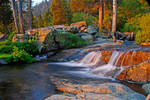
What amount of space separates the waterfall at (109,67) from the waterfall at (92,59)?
975 mm

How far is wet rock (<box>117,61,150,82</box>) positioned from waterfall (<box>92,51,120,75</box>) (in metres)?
1.58

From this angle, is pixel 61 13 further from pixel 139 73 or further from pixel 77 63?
pixel 139 73

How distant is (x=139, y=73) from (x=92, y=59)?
4.38m

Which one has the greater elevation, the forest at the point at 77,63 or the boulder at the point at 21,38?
the boulder at the point at 21,38

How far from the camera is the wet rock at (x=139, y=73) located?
20.5 feet

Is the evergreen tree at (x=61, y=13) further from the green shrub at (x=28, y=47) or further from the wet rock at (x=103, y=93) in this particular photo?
the wet rock at (x=103, y=93)

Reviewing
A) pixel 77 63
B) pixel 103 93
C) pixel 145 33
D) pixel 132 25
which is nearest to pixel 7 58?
pixel 77 63

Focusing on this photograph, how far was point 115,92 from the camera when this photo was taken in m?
4.46

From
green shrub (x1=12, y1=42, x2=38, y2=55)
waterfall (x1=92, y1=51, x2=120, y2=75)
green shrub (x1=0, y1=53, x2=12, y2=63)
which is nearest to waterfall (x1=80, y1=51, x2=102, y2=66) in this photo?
waterfall (x1=92, y1=51, x2=120, y2=75)

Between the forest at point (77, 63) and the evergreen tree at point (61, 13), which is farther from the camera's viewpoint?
the evergreen tree at point (61, 13)

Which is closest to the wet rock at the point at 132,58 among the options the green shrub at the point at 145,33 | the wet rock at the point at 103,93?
the wet rock at the point at 103,93

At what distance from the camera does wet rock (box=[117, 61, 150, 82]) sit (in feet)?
20.5

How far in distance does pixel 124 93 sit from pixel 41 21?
4131 cm

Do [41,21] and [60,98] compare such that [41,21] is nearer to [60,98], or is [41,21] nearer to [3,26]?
[3,26]
